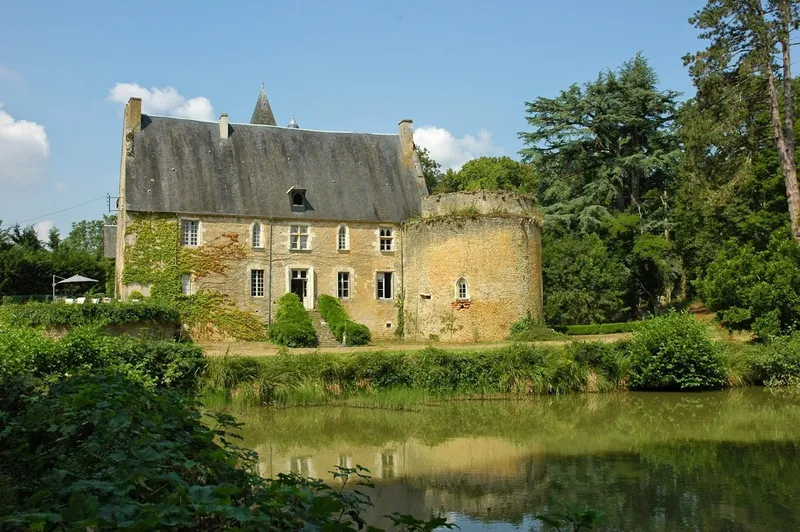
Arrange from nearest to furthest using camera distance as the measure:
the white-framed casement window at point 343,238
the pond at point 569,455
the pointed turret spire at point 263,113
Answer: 1. the pond at point 569,455
2. the white-framed casement window at point 343,238
3. the pointed turret spire at point 263,113

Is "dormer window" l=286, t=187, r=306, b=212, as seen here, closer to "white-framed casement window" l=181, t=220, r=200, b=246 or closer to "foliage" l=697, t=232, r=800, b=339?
"white-framed casement window" l=181, t=220, r=200, b=246

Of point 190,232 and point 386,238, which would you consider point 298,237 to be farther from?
point 190,232

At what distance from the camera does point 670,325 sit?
62.3 ft

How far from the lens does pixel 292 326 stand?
81.0 feet

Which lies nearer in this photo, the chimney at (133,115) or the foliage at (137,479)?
the foliage at (137,479)

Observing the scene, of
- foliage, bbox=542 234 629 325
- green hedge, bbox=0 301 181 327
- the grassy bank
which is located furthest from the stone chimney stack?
foliage, bbox=542 234 629 325

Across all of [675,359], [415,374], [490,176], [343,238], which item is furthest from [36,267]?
[675,359]

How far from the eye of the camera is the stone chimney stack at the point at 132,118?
26.4 meters

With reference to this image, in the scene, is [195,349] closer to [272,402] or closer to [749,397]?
[272,402]

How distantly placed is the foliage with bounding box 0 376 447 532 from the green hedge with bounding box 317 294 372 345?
655 inches

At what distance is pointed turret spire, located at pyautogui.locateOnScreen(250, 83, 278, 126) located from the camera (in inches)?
1455

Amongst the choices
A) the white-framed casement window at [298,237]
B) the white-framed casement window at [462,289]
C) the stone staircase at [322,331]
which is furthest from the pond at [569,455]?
the white-framed casement window at [298,237]

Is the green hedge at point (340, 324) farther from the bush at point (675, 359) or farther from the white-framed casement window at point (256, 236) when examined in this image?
the bush at point (675, 359)

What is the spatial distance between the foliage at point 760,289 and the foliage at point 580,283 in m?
6.42
